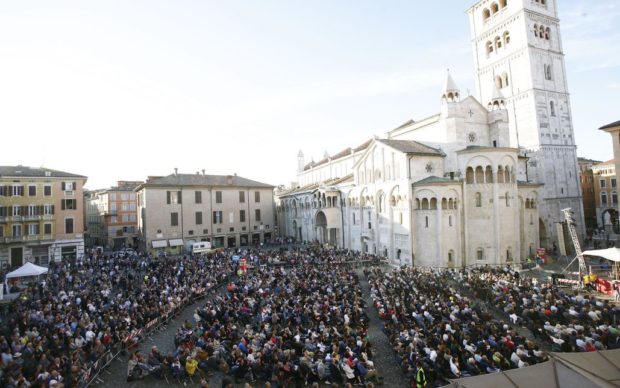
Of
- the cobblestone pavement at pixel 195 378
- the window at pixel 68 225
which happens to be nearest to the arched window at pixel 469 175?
the cobblestone pavement at pixel 195 378

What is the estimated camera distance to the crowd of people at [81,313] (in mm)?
11211

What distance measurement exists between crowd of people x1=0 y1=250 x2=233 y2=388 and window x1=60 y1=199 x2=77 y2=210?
31.5 ft

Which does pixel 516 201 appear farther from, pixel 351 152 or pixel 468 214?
pixel 351 152

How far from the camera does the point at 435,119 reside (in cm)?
3512

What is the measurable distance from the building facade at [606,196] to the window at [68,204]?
67.7 m

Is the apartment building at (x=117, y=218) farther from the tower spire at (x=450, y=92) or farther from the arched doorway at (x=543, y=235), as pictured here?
the arched doorway at (x=543, y=235)

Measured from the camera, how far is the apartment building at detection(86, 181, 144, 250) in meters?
56.6

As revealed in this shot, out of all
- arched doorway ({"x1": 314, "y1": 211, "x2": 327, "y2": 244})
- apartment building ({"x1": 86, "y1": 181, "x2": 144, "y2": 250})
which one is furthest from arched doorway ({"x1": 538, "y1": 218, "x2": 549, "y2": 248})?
apartment building ({"x1": 86, "y1": 181, "x2": 144, "y2": 250})

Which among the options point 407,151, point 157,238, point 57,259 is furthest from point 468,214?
point 57,259

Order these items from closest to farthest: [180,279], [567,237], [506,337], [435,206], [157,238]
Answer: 1. [506,337]
2. [180,279]
3. [435,206]
4. [567,237]
5. [157,238]

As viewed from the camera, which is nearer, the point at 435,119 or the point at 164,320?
the point at 164,320

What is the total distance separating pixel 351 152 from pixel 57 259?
3728 centimetres

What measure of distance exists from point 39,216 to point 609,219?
7233 cm

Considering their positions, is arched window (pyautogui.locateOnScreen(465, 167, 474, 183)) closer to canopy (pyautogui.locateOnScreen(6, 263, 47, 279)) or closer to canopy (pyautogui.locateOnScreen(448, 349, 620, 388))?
canopy (pyautogui.locateOnScreen(448, 349, 620, 388))
